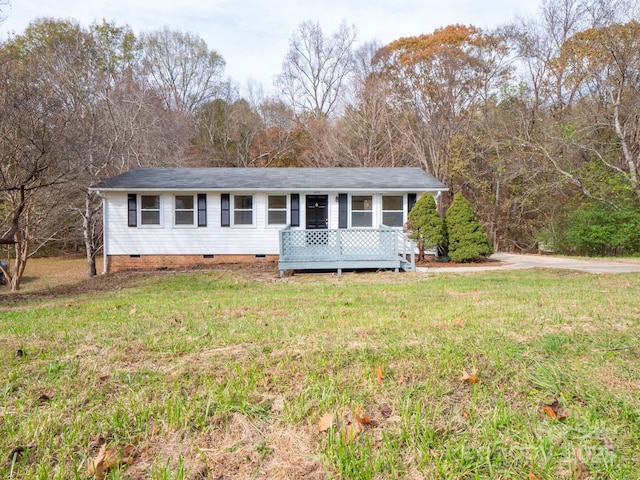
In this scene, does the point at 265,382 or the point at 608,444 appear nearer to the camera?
the point at 608,444

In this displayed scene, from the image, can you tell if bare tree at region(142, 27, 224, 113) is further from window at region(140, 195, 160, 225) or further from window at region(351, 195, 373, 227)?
window at region(351, 195, 373, 227)

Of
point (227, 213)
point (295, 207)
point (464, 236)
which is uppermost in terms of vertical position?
point (295, 207)

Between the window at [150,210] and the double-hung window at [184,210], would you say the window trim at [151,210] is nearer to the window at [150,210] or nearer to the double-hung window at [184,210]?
the window at [150,210]

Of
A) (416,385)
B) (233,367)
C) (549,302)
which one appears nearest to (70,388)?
(233,367)

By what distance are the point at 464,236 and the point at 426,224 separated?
4.37ft

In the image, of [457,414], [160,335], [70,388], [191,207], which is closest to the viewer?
[457,414]

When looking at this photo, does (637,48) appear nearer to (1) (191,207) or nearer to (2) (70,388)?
(1) (191,207)

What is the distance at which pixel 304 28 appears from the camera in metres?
30.8

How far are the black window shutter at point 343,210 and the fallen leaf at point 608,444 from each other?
529 inches

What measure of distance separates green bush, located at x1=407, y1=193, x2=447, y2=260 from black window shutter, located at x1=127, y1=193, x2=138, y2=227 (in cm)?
944

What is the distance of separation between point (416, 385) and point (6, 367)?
9.26 feet

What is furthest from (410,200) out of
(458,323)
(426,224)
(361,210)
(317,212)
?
(458,323)

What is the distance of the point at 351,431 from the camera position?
2.10 meters

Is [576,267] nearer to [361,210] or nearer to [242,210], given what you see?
[361,210]
